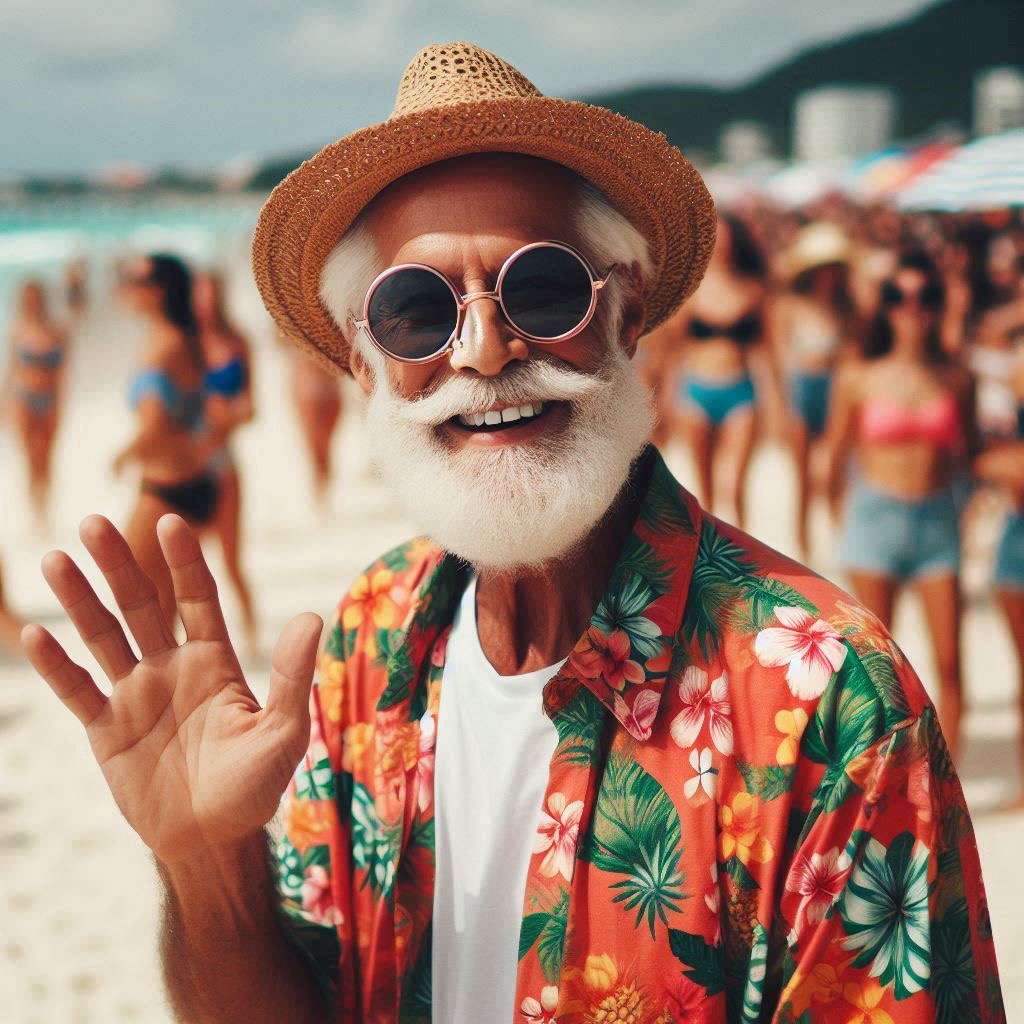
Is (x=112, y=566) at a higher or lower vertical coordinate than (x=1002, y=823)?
higher

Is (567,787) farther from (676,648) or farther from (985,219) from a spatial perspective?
(985,219)

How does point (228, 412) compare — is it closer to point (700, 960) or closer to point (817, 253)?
point (817, 253)

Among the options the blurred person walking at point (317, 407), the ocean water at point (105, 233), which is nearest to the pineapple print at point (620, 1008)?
the blurred person walking at point (317, 407)

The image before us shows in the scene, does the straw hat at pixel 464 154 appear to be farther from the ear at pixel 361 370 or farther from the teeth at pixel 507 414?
the teeth at pixel 507 414

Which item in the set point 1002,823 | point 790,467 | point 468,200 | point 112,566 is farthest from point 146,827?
point 790,467

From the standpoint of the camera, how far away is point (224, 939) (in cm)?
148

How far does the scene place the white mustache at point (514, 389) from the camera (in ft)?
5.08

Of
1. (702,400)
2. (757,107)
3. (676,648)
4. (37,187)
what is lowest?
(676,648)

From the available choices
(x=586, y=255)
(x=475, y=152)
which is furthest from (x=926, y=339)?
(x=475, y=152)

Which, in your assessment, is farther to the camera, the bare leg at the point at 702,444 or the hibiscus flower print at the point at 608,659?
the bare leg at the point at 702,444

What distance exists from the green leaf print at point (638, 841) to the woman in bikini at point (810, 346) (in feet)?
19.3

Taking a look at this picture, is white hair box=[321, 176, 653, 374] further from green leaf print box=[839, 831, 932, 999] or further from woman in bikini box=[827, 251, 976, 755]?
woman in bikini box=[827, 251, 976, 755]

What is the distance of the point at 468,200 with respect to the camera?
1.59 metres

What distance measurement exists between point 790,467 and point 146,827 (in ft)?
29.4
